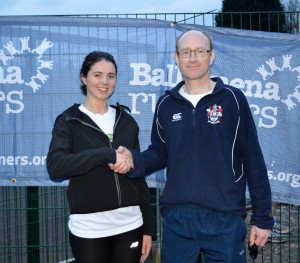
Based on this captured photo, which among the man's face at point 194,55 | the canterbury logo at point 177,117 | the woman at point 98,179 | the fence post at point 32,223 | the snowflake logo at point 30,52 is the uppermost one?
the snowflake logo at point 30,52

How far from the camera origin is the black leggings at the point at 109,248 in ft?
10.2

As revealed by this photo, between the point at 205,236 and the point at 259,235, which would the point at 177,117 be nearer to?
the point at 205,236

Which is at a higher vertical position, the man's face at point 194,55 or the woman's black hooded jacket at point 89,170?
the man's face at point 194,55

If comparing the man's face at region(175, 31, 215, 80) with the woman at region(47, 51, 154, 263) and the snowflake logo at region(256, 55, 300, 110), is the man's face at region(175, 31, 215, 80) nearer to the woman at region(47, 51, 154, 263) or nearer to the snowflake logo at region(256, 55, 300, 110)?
the woman at region(47, 51, 154, 263)

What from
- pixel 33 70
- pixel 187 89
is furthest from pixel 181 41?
pixel 33 70

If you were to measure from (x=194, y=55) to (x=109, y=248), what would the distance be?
53.4 inches

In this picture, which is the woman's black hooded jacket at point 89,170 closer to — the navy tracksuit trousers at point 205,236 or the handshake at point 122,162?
the handshake at point 122,162

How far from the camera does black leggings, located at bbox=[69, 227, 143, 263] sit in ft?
10.2

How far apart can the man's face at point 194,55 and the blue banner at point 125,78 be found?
49.3 inches

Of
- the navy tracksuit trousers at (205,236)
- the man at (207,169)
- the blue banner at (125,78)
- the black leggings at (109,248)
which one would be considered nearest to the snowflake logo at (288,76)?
the blue banner at (125,78)

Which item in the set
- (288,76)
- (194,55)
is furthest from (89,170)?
(288,76)

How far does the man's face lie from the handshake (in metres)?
0.61

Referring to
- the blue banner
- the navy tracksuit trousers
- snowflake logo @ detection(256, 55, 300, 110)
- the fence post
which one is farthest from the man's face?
the fence post

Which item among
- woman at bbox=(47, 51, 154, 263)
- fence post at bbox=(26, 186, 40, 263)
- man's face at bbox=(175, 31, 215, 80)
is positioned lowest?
fence post at bbox=(26, 186, 40, 263)
